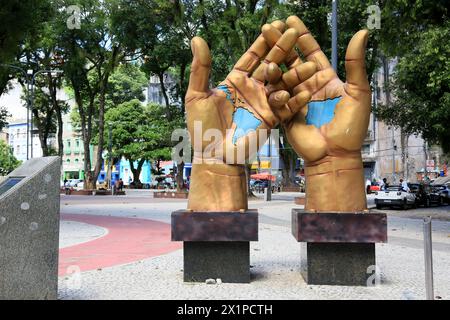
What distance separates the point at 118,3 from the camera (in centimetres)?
3008

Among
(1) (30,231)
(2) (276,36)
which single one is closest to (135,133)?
(2) (276,36)

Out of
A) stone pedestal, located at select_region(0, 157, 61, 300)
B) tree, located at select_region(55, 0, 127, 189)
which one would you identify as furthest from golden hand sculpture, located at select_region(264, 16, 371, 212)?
tree, located at select_region(55, 0, 127, 189)

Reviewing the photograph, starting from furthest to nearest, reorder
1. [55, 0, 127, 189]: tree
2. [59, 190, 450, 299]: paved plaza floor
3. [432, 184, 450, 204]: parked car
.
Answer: [55, 0, 127, 189]: tree < [432, 184, 450, 204]: parked car < [59, 190, 450, 299]: paved plaza floor

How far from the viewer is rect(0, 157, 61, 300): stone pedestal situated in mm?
4777

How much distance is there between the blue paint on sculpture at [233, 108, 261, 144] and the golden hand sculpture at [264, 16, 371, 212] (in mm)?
621

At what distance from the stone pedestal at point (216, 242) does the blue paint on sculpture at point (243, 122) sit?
3.82 ft

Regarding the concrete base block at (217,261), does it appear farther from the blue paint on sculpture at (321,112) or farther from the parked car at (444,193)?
the parked car at (444,193)

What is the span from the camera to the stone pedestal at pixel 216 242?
6926mm

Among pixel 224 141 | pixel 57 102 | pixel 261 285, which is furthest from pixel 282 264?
pixel 57 102

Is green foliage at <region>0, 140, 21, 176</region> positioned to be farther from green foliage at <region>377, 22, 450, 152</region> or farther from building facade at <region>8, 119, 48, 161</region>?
green foliage at <region>377, 22, 450, 152</region>

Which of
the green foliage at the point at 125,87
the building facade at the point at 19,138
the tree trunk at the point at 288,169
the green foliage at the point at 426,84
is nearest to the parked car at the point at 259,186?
the tree trunk at the point at 288,169

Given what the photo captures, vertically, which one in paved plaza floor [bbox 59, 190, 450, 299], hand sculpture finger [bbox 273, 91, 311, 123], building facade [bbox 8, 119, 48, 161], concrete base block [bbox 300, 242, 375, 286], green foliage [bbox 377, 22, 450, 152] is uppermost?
building facade [bbox 8, 119, 48, 161]
